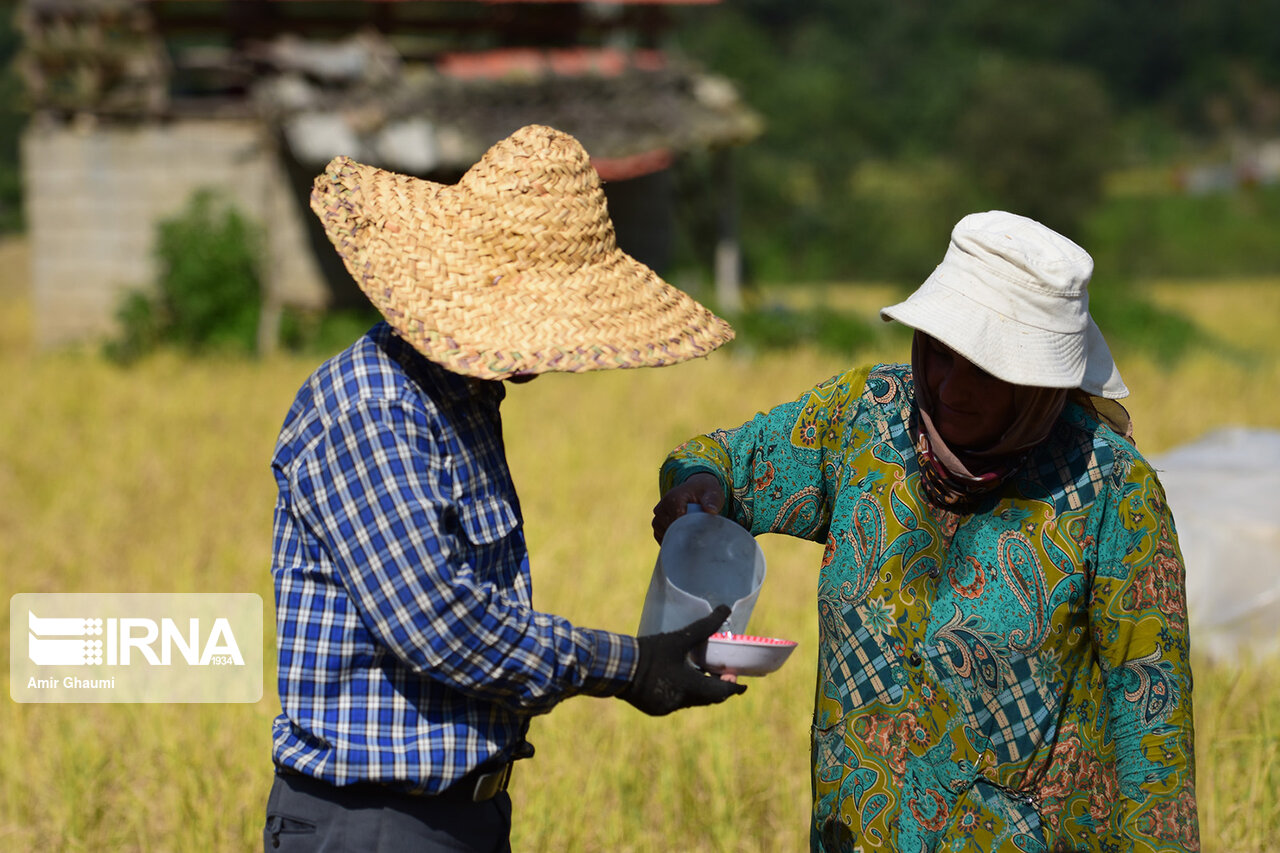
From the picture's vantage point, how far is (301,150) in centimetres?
1158

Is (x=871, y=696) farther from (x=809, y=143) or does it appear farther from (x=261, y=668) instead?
(x=809, y=143)

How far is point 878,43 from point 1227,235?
22276mm

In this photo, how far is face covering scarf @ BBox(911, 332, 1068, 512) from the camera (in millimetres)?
1848

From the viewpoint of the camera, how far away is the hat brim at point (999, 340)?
1783 mm

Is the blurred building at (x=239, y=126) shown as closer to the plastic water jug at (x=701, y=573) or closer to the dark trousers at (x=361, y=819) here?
the plastic water jug at (x=701, y=573)

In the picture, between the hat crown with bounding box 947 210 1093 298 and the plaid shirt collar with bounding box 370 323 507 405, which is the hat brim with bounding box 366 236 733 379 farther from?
the hat crown with bounding box 947 210 1093 298

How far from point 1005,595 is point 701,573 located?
0.52 meters

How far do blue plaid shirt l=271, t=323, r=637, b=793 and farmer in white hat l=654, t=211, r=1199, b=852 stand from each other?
397 millimetres

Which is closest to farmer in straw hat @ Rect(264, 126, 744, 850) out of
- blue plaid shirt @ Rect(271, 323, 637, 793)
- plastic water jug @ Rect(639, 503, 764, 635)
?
blue plaid shirt @ Rect(271, 323, 637, 793)

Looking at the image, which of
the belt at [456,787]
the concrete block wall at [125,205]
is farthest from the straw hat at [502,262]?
the concrete block wall at [125,205]

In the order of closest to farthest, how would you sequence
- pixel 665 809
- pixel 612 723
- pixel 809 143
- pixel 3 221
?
pixel 665 809 < pixel 612 723 < pixel 3 221 < pixel 809 143

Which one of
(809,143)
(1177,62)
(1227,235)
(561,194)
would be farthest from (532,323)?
(1177,62)

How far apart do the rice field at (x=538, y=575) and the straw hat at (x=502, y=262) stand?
177cm

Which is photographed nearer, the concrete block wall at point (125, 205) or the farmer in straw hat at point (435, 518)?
Answer: the farmer in straw hat at point (435, 518)
